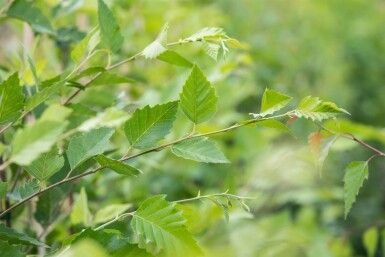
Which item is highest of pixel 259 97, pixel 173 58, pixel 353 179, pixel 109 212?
pixel 173 58

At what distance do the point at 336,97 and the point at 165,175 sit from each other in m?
2.13

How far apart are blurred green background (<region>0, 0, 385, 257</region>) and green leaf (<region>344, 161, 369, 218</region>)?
64 millimetres

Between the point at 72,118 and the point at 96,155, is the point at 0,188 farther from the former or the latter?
the point at 72,118

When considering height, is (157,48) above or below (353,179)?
above

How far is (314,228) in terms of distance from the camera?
1.87 meters

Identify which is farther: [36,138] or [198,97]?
[198,97]

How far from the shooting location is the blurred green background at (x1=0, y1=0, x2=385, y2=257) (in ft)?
4.07

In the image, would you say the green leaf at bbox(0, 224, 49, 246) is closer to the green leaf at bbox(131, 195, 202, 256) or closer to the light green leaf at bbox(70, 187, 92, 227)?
the green leaf at bbox(131, 195, 202, 256)

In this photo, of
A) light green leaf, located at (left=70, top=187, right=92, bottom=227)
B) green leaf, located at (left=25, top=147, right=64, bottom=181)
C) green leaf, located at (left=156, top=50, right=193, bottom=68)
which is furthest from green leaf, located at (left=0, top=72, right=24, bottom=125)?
light green leaf, located at (left=70, top=187, right=92, bottom=227)

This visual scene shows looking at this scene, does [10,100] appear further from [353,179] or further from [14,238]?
[353,179]

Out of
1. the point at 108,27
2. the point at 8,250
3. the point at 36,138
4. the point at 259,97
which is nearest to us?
the point at 36,138

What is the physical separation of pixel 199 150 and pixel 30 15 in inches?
13.9

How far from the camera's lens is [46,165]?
22.0 inches

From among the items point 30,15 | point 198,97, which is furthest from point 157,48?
point 30,15
